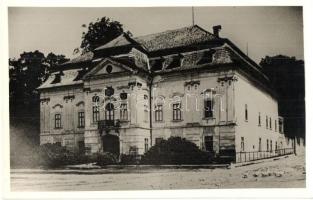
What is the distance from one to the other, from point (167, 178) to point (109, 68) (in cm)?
127

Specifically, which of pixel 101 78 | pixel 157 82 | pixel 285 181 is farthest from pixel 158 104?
pixel 285 181

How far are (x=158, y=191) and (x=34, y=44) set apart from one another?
6.21 ft

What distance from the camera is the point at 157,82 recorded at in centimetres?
594

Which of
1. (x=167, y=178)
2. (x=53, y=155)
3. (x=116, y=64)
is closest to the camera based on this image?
(x=167, y=178)

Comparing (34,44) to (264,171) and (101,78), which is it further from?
(264,171)

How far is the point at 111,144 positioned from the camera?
591 centimetres

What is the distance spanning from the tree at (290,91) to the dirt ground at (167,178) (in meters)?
0.33

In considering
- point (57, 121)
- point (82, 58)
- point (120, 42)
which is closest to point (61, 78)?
point (82, 58)

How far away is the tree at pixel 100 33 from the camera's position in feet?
18.9

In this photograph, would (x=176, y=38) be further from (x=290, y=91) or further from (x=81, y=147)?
(x=81, y=147)

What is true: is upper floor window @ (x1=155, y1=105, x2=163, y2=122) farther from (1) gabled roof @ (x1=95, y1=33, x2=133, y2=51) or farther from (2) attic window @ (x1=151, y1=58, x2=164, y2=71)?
(1) gabled roof @ (x1=95, y1=33, x2=133, y2=51)

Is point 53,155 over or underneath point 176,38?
underneath

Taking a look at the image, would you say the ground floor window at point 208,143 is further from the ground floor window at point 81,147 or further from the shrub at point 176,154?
the ground floor window at point 81,147

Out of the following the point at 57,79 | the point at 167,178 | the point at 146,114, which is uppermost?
the point at 57,79
